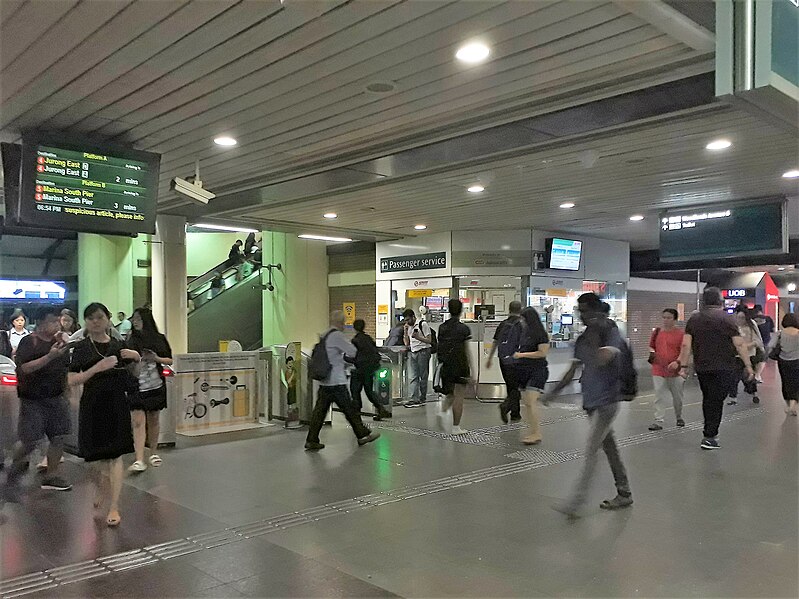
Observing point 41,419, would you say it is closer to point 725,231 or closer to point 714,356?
point 714,356

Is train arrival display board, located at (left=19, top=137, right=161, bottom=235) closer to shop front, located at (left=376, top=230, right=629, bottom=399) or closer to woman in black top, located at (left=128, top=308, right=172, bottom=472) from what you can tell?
woman in black top, located at (left=128, top=308, right=172, bottom=472)

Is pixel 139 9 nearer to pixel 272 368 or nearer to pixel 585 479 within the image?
pixel 585 479

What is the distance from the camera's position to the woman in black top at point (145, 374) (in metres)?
6.68

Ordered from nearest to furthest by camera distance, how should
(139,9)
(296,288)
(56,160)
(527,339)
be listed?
(139,9), (56,160), (527,339), (296,288)

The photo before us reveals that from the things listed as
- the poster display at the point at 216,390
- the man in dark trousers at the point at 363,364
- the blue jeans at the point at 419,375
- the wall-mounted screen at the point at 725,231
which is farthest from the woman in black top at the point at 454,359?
the wall-mounted screen at the point at 725,231

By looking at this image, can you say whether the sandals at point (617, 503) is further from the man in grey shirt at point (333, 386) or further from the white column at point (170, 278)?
the white column at point (170, 278)

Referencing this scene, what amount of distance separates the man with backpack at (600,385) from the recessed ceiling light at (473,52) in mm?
2126

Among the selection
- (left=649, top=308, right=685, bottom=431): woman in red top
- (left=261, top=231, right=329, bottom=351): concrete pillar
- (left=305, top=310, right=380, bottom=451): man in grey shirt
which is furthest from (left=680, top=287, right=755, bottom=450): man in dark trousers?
(left=261, top=231, right=329, bottom=351): concrete pillar

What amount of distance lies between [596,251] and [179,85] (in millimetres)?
11753

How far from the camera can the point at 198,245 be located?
2012 centimetres

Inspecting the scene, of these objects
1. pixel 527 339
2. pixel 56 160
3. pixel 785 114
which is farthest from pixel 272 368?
pixel 785 114

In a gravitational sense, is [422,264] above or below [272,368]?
above

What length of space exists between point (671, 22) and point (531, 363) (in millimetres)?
4942

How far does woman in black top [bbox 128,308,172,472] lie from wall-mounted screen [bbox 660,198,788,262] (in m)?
7.51
